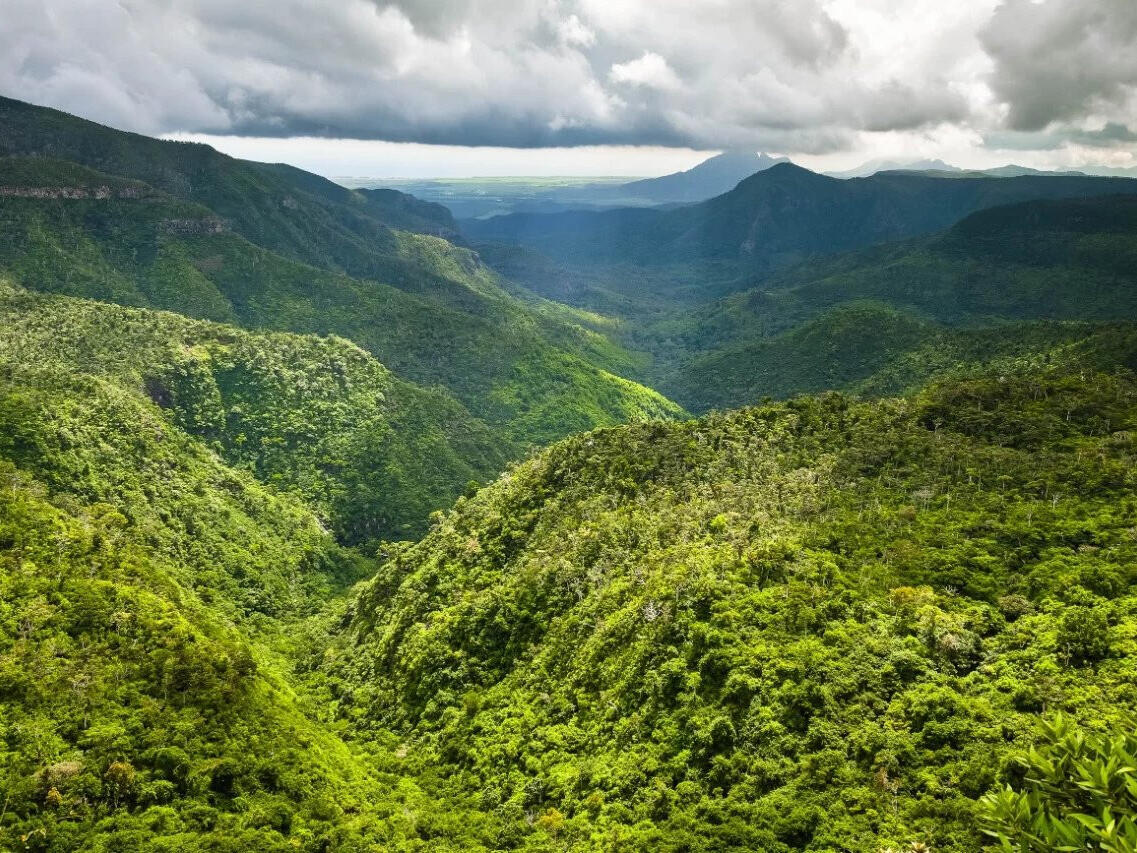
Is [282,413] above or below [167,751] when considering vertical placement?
above

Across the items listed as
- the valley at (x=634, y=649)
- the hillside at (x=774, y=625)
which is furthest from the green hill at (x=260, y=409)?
the hillside at (x=774, y=625)

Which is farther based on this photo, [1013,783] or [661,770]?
[661,770]

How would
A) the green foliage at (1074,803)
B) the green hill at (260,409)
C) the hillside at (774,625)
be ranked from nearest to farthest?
1. the green foliage at (1074,803)
2. the hillside at (774,625)
3. the green hill at (260,409)

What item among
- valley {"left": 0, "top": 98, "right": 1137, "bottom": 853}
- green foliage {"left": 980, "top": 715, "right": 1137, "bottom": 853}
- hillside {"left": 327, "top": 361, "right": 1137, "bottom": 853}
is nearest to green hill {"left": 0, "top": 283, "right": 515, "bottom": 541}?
valley {"left": 0, "top": 98, "right": 1137, "bottom": 853}

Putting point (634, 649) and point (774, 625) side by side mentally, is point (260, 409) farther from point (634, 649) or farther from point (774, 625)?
point (774, 625)

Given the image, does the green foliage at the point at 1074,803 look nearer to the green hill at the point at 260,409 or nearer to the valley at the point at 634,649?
the valley at the point at 634,649

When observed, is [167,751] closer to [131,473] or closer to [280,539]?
[131,473]

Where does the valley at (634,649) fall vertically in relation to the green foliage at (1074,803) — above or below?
below

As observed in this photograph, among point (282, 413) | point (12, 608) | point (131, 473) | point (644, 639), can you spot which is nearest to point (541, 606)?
point (644, 639)
